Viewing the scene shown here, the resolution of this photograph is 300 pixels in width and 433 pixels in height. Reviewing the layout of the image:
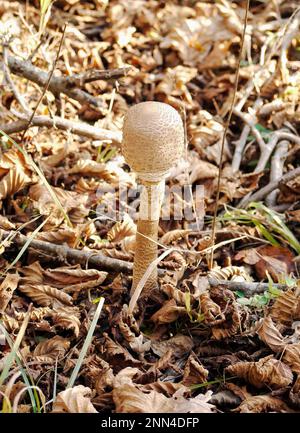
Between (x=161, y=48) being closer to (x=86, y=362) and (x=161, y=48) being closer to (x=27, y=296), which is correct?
(x=27, y=296)

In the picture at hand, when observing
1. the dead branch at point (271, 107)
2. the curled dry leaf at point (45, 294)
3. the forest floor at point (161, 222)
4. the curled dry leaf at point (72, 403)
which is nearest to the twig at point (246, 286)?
the forest floor at point (161, 222)

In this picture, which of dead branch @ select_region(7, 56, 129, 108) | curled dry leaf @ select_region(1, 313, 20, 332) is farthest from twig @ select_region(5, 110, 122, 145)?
curled dry leaf @ select_region(1, 313, 20, 332)

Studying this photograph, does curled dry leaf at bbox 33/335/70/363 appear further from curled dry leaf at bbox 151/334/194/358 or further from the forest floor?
curled dry leaf at bbox 151/334/194/358

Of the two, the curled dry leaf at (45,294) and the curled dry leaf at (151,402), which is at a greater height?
the curled dry leaf at (151,402)

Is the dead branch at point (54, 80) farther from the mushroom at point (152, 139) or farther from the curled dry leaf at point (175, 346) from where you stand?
the curled dry leaf at point (175, 346)

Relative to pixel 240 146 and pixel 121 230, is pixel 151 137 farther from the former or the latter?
pixel 240 146

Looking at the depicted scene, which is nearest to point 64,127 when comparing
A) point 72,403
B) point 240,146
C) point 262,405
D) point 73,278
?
point 73,278
